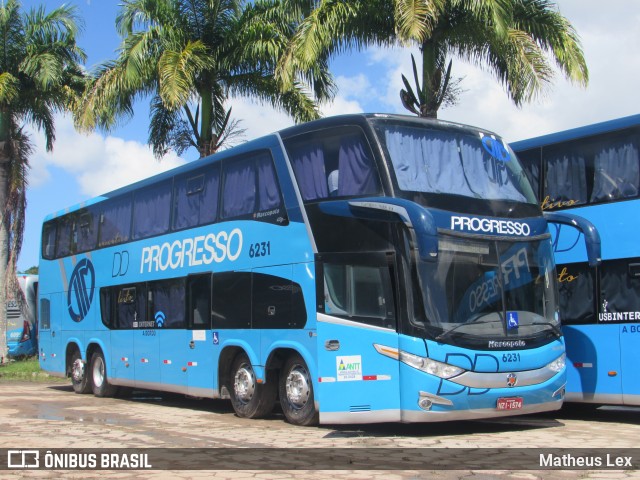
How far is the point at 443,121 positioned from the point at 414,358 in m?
3.50

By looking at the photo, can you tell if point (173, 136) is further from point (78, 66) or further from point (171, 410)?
point (171, 410)

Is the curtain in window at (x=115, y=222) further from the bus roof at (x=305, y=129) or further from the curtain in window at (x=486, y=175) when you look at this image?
the curtain in window at (x=486, y=175)

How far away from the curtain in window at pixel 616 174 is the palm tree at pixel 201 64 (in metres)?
9.07

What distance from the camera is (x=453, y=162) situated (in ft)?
38.2

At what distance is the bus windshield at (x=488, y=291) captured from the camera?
35.1ft

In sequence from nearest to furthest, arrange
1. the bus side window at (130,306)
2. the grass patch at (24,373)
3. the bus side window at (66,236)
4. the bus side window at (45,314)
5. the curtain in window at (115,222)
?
the bus side window at (130,306), the curtain in window at (115,222), the bus side window at (66,236), the bus side window at (45,314), the grass patch at (24,373)

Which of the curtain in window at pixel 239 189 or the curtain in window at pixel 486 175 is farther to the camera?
the curtain in window at pixel 239 189

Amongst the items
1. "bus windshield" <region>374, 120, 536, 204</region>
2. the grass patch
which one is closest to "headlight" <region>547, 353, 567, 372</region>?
"bus windshield" <region>374, 120, 536, 204</region>

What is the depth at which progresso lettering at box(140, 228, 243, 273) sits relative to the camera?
45.9ft

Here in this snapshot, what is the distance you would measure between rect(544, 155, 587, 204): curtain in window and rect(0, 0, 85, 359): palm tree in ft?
55.0

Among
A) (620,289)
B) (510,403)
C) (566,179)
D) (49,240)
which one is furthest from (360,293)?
(49,240)

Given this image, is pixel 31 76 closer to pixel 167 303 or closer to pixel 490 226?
pixel 167 303

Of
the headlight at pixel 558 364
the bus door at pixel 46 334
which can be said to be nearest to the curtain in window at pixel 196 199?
the headlight at pixel 558 364

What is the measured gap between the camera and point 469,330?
1076 centimetres
